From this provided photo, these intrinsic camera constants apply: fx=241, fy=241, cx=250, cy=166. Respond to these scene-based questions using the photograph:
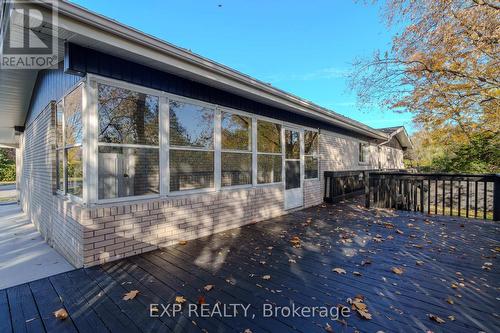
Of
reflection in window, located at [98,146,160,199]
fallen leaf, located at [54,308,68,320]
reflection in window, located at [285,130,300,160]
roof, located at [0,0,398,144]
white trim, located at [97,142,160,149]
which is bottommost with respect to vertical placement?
fallen leaf, located at [54,308,68,320]

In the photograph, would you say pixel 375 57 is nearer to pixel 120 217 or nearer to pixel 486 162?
pixel 120 217

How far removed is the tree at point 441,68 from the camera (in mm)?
5445

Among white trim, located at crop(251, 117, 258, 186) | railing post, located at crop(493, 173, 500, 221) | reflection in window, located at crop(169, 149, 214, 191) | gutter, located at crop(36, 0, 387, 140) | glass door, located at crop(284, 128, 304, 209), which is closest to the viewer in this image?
gutter, located at crop(36, 0, 387, 140)

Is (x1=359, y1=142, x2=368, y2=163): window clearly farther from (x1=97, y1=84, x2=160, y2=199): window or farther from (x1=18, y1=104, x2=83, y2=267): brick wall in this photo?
(x1=18, y1=104, x2=83, y2=267): brick wall

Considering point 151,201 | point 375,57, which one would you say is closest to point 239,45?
point 375,57

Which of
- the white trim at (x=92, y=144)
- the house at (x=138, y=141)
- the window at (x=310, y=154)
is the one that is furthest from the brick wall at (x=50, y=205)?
the window at (x=310, y=154)

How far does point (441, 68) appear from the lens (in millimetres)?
7133

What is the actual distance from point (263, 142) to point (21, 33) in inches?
180

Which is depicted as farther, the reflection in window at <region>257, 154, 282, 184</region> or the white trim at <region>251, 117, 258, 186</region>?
the reflection in window at <region>257, 154, 282, 184</region>

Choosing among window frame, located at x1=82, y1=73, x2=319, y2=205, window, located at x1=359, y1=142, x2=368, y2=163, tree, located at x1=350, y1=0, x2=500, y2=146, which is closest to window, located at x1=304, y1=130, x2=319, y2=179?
window frame, located at x1=82, y1=73, x2=319, y2=205

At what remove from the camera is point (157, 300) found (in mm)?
2387

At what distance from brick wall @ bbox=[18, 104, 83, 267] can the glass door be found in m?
4.87

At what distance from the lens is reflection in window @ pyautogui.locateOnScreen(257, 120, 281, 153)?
237 inches

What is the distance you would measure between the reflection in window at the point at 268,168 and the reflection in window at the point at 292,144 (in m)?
0.49
